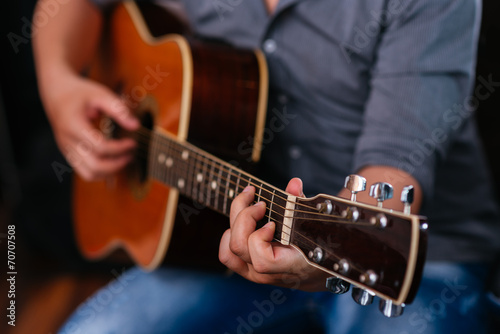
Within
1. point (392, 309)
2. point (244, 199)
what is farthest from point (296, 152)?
point (392, 309)

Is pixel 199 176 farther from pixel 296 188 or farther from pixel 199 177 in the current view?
pixel 296 188

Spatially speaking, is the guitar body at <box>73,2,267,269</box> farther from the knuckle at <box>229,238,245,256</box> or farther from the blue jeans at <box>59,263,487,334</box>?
the knuckle at <box>229,238,245,256</box>

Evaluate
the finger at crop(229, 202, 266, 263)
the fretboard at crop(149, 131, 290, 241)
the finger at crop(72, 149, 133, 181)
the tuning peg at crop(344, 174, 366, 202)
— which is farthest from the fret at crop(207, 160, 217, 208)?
the finger at crop(72, 149, 133, 181)

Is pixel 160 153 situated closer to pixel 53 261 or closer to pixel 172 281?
pixel 172 281

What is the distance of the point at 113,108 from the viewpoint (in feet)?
2.83

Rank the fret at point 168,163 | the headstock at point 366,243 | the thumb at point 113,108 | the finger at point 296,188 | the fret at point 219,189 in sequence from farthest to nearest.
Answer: the thumb at point 113,108 < the fret at point 168,163 < the fret at point 219,189 < the finger at point 296,188 < the headstock at point 366,243

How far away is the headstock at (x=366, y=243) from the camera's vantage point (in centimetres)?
36

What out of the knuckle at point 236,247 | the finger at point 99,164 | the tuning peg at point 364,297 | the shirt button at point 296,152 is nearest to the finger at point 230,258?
the knuckle at point 236,247

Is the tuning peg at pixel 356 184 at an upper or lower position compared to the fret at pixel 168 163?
upper

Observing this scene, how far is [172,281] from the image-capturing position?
79 cm

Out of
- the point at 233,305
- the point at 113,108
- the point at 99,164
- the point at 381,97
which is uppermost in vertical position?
the point at 381,97

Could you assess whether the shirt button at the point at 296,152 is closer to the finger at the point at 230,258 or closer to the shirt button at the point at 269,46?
the shirt button at the point at 269,46

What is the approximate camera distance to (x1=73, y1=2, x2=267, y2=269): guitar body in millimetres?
728

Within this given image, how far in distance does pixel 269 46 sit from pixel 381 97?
214mm
